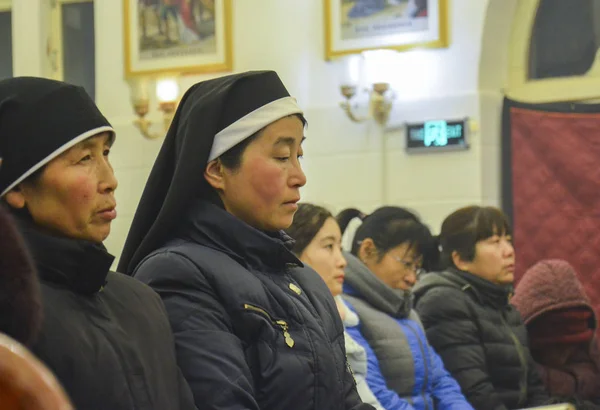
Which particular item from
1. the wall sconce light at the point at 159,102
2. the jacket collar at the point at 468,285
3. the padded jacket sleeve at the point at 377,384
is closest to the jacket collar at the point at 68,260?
the padded jacket sleeve at the point at 377,384

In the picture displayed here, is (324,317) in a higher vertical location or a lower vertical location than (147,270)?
lower

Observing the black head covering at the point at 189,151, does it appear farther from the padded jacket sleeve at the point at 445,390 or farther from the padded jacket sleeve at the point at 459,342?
the padded jacket sleeve at the point at 459,342

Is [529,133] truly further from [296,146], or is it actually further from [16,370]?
[16,370]

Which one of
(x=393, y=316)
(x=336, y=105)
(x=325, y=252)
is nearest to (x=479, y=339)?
(x=393, y=316)

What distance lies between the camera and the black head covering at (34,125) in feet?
4.95

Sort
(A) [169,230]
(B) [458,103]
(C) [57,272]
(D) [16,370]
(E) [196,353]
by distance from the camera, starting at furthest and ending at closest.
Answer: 1. (B) [458,103]
2. (A) [169,230]
3. (E) [196,353]
4. (C) [57,272]
5. (D) [16,370]

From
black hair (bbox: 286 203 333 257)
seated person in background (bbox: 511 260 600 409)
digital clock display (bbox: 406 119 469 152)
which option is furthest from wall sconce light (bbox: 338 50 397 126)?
black hair (bbox: 286 203 333 257)

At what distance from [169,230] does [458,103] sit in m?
4.30

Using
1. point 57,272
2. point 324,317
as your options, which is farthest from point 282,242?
point 57,272

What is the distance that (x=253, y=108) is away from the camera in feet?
6.37

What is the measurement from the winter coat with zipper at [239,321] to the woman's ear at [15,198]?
36cm

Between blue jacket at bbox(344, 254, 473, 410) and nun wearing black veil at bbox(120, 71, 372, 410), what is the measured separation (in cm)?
117

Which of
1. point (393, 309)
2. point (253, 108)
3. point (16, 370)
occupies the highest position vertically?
point (253, 108)

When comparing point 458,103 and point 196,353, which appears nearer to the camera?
point 196,353
